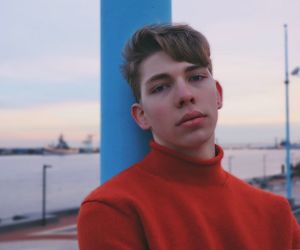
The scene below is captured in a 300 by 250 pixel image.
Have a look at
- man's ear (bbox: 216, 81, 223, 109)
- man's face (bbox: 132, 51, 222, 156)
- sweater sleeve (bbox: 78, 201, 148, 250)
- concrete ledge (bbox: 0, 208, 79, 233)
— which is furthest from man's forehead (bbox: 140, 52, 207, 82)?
concrete ledge (bbox: 0, 208, 79, 233)

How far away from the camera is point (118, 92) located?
5.89ft

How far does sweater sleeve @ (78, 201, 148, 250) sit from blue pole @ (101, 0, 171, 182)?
1.27 ft

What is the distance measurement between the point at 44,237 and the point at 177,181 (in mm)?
8338

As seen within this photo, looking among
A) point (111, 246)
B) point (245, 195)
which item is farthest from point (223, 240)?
point (111, 246)

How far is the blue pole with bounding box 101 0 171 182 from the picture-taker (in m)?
1.79

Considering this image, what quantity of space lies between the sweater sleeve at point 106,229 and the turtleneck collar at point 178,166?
0.24 metres

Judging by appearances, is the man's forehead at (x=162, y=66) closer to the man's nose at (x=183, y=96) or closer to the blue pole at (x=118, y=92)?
the man's nose at (x=183, y=96)

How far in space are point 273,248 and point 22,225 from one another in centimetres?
987

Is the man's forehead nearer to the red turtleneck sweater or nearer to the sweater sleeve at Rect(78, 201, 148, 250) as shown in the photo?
the red turtleneck sweater

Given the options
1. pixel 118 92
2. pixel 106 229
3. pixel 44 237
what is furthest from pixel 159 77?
pixel 44 237

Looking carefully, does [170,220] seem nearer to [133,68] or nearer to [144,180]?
[144,180]

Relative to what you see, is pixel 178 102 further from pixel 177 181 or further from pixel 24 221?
pixel 24 221

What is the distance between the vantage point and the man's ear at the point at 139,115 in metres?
1.67

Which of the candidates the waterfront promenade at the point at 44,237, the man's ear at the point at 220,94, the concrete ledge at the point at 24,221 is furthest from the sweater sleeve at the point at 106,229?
the concrete ledge at the point at 24,221
